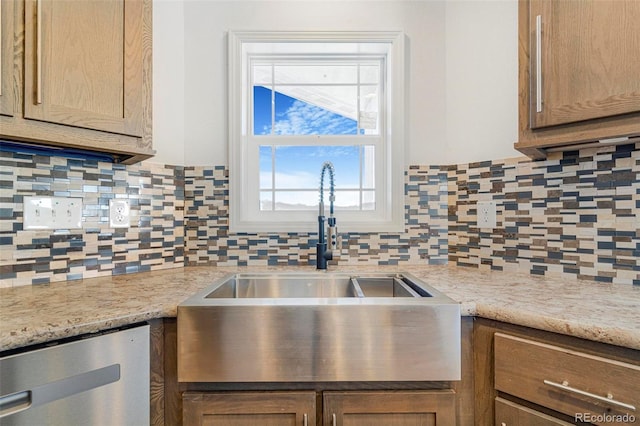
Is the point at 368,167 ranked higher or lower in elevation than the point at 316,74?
lower

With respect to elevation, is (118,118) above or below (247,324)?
above

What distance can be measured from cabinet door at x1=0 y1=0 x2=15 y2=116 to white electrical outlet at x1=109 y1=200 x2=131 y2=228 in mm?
528

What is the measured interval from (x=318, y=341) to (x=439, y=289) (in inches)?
18.6

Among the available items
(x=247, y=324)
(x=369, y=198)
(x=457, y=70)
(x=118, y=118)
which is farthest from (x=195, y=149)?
(x=457, y=70)

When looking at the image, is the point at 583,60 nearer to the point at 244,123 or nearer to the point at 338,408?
the point at 338,408

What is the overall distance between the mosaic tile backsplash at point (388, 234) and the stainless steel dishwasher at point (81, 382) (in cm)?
64

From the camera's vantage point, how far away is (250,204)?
1689 mm

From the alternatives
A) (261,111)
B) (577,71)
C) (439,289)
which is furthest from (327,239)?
(577,71)

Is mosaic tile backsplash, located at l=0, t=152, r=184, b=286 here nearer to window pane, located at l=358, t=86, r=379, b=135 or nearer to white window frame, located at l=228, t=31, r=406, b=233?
white window frame, located at l=228, t=31, r=406, b=233

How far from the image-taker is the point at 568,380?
72cm

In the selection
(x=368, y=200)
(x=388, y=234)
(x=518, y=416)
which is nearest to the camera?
(x=518, y=416)

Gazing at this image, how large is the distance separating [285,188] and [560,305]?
1286mm

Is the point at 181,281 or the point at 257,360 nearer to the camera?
the point at 257,360

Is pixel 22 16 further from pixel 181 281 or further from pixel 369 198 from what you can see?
pixel 369 198
